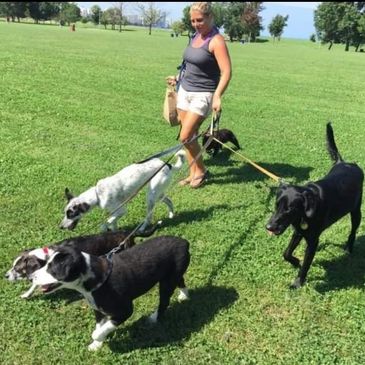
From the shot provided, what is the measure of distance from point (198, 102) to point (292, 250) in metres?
2.79

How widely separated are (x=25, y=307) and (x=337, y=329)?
2971mm

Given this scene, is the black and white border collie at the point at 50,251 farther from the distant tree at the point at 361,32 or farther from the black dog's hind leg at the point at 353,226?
the distant tree at the point at 361,32

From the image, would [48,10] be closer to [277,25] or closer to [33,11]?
[33,11]

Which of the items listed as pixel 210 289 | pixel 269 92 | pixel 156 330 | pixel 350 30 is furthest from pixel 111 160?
pixel 350 30

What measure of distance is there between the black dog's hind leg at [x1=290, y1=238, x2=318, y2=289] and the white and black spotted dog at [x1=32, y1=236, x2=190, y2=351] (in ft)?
4.76

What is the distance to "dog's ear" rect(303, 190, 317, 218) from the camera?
183 inches

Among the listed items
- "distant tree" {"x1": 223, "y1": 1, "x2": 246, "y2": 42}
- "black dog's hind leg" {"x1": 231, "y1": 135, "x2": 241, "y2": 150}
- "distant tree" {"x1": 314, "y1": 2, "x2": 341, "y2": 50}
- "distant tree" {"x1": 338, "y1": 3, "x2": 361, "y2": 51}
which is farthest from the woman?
"distant tree" {"x1": 223, "y1": 1, "x2": 246, "y2": 42}

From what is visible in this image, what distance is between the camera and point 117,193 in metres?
6.18

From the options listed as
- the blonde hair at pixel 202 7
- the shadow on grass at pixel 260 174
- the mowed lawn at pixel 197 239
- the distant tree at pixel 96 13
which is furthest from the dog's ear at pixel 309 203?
the distant tree at pixel 96 13

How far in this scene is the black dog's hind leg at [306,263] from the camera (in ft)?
16.6

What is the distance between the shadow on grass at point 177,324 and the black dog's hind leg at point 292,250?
785 mm

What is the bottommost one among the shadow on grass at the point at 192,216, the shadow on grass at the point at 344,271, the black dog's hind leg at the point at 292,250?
the shadow on grass at the point at 344,271

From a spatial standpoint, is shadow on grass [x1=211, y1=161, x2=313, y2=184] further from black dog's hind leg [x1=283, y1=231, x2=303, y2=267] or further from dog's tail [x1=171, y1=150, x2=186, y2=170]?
black dog's hind leg [x1=283, y1=231, x2=303, y2=267]

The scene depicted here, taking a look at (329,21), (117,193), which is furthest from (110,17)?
(117,193)
